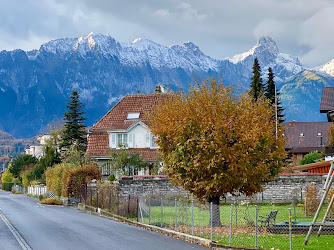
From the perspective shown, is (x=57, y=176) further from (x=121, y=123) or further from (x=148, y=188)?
(x=148, y=188)

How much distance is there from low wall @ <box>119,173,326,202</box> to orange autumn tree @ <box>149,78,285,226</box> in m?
16.3

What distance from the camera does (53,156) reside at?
244 feet

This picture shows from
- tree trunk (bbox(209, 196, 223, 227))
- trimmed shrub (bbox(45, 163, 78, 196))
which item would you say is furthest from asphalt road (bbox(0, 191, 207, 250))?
trimmed shrub (bbox(45, 163, 78, 196))

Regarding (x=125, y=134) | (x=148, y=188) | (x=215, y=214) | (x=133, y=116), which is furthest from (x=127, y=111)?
(x=215, y=214)

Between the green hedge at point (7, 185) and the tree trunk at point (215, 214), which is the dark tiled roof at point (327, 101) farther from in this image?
the green hedge at point (7, 185)

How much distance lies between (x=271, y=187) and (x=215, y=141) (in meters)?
19.9

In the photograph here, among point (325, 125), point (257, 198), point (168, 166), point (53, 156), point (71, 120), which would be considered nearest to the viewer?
point (168, 166)

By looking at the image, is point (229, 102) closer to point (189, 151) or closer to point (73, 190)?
point (189, 151)

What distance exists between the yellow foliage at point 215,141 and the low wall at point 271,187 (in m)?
16.3

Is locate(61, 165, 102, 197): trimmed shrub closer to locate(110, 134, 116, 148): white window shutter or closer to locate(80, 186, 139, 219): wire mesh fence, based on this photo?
locate(80, 186, 139, 219): wire mesh fence

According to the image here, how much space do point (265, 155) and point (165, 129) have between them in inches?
192

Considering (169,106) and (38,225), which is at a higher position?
(169,106)

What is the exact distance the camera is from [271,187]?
146ft

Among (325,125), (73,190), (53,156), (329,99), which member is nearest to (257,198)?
(329,99)
